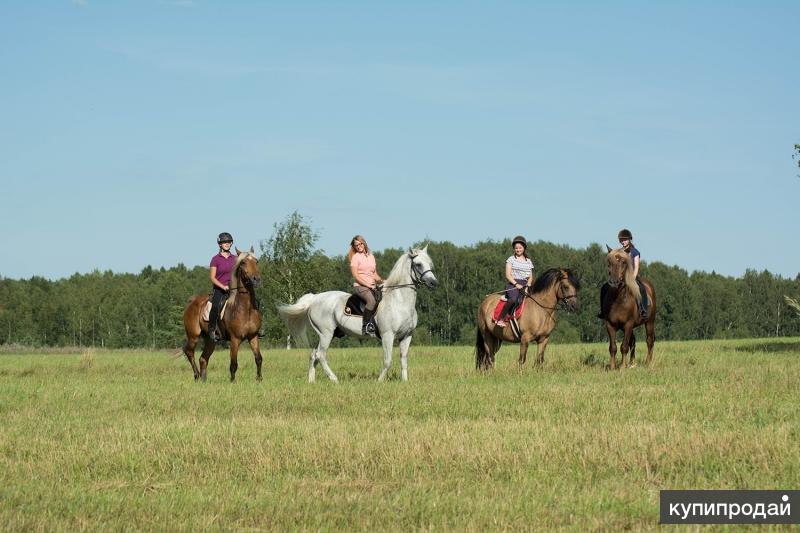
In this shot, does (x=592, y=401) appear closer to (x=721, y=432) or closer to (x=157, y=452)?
(x=721, y=432)

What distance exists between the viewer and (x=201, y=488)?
8.89 meters

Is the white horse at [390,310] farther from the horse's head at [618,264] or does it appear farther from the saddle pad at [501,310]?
the horse's head at [618,264]

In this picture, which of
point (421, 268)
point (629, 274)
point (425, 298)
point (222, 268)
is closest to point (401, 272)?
point (421, 268)

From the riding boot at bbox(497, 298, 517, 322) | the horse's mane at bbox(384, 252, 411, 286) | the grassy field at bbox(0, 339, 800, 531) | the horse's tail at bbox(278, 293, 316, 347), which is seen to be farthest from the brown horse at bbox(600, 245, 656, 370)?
the horse's tail at bbox(278, 293, 316, 347)

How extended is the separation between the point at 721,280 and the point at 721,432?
123 m

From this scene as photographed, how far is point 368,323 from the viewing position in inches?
739

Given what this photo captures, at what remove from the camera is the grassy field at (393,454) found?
26.0 ft

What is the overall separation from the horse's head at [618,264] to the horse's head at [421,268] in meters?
3.73

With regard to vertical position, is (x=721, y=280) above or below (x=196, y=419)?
above

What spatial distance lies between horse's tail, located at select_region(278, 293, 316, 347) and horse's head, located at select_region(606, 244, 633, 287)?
599 cm

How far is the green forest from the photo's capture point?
6931 cm

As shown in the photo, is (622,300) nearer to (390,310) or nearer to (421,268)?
(421,268)

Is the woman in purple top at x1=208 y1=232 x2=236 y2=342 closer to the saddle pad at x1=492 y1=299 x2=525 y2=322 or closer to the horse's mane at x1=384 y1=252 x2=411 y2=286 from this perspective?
the horse's mane at x1=384 y1=252 x2=411 y2=286

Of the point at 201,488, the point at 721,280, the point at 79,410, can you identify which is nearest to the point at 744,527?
the point at 201,488
